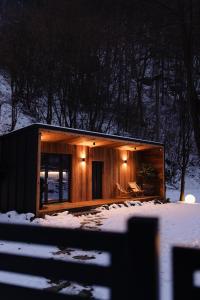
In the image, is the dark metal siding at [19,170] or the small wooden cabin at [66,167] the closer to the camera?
the dark metal siding at [19,170]

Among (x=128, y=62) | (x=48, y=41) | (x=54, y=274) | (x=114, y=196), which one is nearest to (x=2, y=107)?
(x=48, y=41)

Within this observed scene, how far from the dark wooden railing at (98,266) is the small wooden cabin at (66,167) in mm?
9619

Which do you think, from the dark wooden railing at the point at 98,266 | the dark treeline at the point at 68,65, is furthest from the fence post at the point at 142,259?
the dark treeline at the point at 68,65

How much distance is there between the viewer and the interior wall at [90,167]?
15648 millimetres

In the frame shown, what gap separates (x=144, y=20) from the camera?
31.2 ft

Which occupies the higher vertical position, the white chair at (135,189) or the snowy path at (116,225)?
the white chair at (135,189)

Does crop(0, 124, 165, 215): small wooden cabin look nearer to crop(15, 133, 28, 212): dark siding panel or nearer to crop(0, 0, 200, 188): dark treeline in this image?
crop(15, 133, 28, 212): dark siding panel

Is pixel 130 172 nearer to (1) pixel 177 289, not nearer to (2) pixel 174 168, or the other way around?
(2) pixel 174 168

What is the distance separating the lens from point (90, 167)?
1658cm

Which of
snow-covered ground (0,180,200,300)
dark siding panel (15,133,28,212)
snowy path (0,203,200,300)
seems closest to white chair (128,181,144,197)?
snow-covered ground (0,180,200,300)

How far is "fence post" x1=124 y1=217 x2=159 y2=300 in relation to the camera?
166 centimetres

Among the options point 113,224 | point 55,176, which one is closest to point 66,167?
point 55,176

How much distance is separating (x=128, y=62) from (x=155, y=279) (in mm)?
23467

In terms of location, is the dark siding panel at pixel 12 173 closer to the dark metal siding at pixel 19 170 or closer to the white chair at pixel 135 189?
the dark metal siding at pixel 19 170
